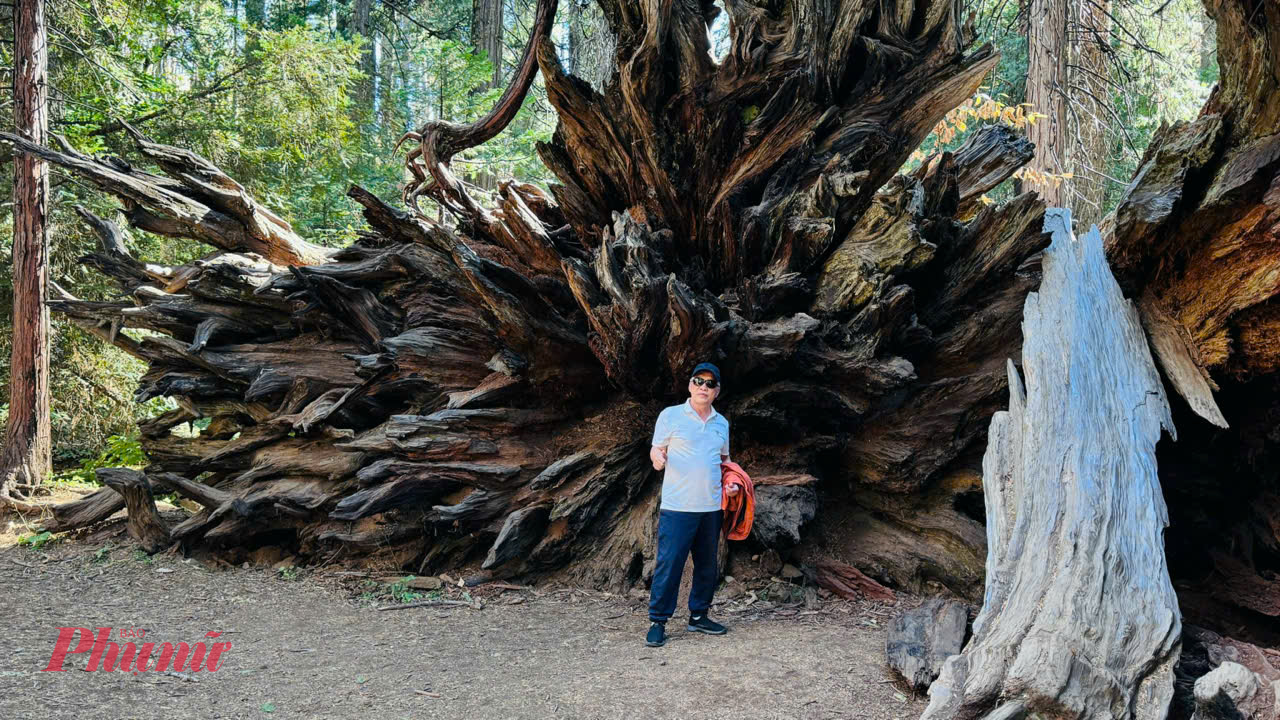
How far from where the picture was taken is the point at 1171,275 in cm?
549

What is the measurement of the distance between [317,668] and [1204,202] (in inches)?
233

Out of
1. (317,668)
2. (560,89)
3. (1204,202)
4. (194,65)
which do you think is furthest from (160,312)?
(194,65)

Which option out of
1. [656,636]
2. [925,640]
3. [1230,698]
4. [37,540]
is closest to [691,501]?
[656,636]

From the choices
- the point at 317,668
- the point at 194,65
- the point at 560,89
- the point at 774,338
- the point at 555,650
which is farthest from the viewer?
the point at 194,65

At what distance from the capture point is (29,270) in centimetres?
939

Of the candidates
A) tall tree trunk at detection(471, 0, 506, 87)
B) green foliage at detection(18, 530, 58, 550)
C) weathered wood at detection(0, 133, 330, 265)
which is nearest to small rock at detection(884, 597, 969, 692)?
weathered wood at detection(0, 133, 330, 265)

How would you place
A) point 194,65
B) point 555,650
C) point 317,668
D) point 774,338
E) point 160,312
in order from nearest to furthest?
point 317,668 → point 555,650 → point 774,338 → point 160,312 → point 194,65

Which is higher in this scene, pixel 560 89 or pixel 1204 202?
pixel 560 89

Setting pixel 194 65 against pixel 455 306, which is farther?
pixel 194 65

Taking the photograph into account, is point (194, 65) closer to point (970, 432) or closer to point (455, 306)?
point (455, 306)

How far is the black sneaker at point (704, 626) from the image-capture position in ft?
16.8

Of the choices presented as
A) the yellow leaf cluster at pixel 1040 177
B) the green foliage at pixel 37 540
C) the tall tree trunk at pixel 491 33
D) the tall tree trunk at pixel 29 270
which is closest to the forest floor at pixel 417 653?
the green foliage at pixel 37 540

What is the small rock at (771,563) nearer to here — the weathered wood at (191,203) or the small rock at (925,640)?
the small rock at (925,640)

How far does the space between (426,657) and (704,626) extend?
171cm
